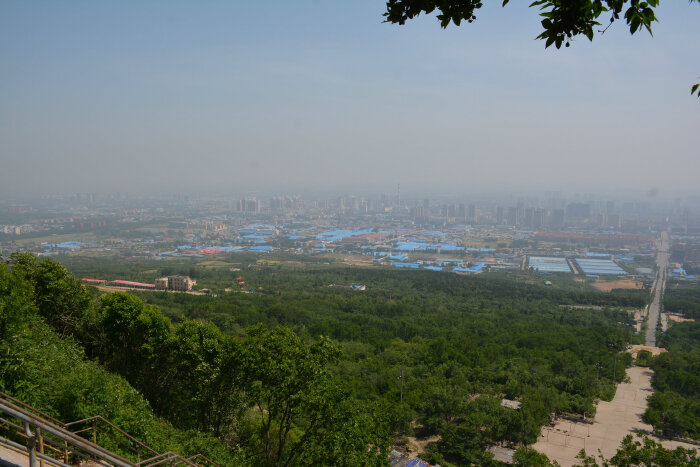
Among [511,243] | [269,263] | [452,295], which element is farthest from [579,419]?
[511,243]

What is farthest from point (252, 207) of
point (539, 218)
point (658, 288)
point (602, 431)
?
point (602, 431)

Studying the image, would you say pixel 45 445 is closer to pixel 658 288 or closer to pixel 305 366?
pixel 305 366

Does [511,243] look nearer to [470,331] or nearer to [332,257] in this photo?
[332,257]

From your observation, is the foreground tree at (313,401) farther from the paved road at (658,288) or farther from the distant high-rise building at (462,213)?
the distant high-rise building at (462,213)

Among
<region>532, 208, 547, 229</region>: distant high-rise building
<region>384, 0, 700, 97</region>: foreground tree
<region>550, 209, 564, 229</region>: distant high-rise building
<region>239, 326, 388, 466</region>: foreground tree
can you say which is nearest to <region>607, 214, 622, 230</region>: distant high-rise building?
<region>550, 209, 564, 229</region>: distant high-rise building

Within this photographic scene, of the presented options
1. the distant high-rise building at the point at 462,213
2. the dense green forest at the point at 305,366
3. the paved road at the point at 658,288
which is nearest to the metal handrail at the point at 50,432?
the dense green forest at the point at 305,366
